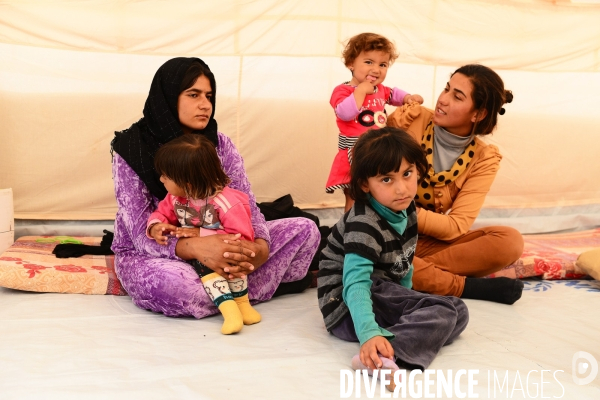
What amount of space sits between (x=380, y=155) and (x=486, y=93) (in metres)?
0.86

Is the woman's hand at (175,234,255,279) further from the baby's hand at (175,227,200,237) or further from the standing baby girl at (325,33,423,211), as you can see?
the standing baby girl at (325,33,423,211)

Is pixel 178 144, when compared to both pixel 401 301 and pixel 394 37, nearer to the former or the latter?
pixel 401 301

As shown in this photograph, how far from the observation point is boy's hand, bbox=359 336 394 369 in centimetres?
179

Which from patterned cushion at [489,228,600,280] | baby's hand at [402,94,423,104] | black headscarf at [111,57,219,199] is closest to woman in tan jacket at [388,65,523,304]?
baby's hand at [402,94,423,104]

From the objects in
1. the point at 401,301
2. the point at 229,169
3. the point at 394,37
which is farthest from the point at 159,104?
the point at 394,37

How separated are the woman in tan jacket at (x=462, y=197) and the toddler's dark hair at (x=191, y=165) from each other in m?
0.84

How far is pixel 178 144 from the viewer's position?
2238 millimetres

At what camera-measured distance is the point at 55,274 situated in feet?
8.57

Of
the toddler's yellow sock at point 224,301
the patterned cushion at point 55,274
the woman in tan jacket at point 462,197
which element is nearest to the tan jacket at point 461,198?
the woman in tan jacket at point 462,197

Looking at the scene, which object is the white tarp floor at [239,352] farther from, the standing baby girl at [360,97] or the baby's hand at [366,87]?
the baby's hand at [366,87]

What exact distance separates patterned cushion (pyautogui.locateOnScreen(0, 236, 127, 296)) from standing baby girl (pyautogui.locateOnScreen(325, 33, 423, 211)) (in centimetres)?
103

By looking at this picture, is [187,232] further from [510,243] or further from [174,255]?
[510,243]

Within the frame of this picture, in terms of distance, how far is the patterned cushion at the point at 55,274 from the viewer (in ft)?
8.42

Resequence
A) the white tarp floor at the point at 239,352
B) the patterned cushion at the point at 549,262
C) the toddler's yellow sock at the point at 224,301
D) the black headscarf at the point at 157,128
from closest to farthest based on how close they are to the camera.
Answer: the white tarp floor at the point at 239,352, the toddler's yellow sock at the point at 224,301, the black headscarf at the point at 157,128, the patterned cushion at the point at 549,262
